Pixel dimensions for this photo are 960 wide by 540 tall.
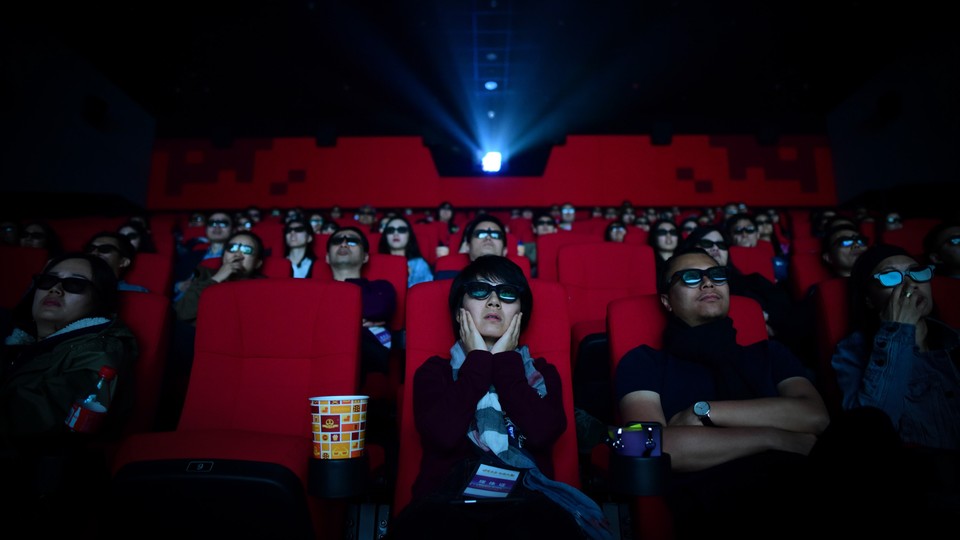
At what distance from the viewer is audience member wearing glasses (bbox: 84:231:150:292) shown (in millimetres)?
2742

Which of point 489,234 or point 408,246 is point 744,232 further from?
point 408,246

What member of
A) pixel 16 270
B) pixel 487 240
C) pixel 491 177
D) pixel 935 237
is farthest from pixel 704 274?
pixel 491 177

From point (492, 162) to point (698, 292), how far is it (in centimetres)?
732

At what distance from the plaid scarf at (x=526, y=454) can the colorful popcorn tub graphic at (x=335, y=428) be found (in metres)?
0.36

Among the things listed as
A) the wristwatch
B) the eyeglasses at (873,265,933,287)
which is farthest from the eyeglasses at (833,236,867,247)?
the wristwatch

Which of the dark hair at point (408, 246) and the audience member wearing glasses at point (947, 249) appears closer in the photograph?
the audience member wearing glasses at point (947, 249)

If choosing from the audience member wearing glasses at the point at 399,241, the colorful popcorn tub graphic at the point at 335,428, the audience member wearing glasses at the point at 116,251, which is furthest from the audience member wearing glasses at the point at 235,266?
the colorful popcorn tub graphic at the point at 335,428

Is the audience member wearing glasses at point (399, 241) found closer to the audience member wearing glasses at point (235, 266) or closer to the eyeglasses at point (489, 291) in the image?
the audience member wearing glasses at point (235, 266)

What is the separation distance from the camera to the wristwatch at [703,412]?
1.43 metres

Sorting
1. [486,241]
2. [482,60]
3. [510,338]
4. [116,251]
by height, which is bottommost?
[510,338]

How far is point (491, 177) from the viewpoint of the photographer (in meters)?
9.04

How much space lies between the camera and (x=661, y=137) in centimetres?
889

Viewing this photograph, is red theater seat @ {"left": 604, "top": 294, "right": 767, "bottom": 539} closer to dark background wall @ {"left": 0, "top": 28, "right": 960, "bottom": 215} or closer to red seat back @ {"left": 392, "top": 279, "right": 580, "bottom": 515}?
red seat back @ {"left": 392, "top": 279, "right": 580, "bottom": 515}

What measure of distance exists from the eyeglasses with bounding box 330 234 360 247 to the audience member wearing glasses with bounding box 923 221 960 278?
3.03m
